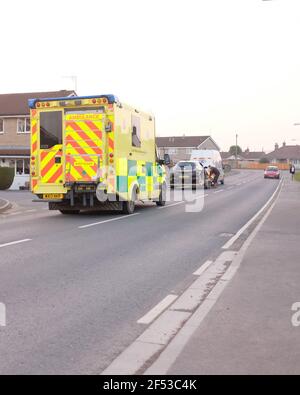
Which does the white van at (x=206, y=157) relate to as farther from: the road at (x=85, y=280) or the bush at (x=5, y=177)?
the road at (x=85, y=280)

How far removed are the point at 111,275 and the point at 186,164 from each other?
27.2 m

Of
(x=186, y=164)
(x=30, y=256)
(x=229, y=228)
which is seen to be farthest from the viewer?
(x=186, y=164)

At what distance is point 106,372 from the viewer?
407cm

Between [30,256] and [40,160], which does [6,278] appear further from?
[40,160]

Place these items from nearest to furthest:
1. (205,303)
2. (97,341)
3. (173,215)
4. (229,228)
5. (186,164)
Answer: (97,341), (205,303), (229,228), (173,215), (186,164)

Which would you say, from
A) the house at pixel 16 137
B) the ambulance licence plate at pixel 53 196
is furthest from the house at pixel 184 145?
the ambulance licence plate at pixel 53 196

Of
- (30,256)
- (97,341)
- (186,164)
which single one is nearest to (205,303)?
(97,341)

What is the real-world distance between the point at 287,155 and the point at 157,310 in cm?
13603

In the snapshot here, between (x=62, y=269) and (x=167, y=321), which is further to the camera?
(x=62, y=269)

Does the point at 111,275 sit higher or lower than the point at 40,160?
lower

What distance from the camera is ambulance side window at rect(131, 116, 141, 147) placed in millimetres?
16295

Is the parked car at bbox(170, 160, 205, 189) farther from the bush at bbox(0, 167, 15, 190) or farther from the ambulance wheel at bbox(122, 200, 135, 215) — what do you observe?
the ambulance wheel at bbox(122, 200, 135, 215)

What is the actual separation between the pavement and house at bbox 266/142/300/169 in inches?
5125

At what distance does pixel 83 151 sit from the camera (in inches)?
593
